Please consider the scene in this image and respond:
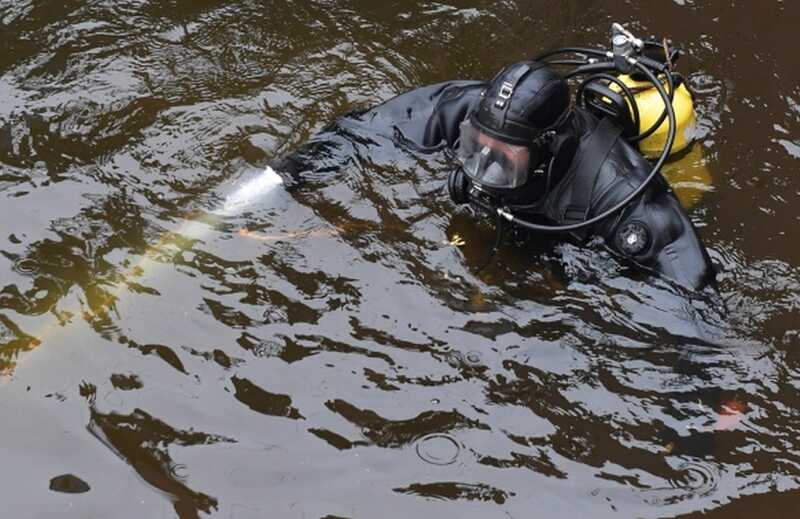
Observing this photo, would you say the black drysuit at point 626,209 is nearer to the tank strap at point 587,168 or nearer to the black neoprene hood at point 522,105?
the tank strap at point 587,168

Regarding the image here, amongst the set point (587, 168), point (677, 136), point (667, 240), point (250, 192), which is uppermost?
point (677, 136)

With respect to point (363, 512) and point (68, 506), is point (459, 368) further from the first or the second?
point (68, 506)

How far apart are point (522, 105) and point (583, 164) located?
44 cm

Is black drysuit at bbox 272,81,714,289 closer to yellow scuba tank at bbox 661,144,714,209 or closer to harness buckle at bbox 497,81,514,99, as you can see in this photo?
harness buckle at bbox 497,81,514,99

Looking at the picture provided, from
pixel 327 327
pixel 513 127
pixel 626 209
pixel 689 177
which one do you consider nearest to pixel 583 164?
pixel 626 209

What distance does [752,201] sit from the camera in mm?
4684

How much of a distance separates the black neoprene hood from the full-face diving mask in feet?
0.11

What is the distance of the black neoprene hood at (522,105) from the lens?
3607mm

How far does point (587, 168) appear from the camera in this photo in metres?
3.82

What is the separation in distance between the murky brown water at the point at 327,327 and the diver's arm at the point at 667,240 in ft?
0.54

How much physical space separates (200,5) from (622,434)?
3906 mm

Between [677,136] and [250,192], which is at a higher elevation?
[677,136]

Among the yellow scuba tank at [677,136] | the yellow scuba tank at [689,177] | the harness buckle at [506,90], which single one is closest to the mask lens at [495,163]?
the harness buckle at [506,90]

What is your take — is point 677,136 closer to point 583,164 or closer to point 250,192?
point 583,164
